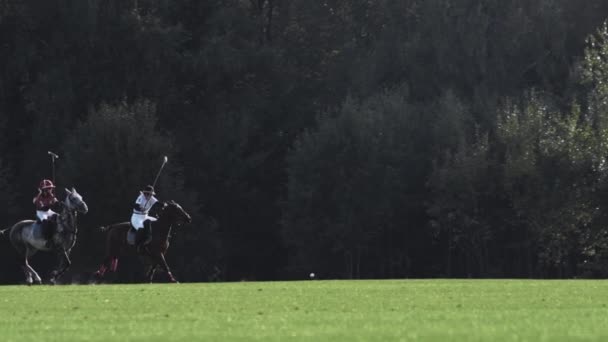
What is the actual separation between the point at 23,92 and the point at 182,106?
811 cm

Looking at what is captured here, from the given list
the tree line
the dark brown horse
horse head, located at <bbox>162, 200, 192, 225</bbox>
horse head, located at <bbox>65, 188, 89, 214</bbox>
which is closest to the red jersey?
horse head, located at <bbox>65, 188, 89, 214</bbox>

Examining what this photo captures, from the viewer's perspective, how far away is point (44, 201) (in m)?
41.3

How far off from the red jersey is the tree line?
1111 inches

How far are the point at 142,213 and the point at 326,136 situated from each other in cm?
3290

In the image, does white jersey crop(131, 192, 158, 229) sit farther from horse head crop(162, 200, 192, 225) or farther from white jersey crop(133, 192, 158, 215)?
horse head crop(162, 200, 192, 225)

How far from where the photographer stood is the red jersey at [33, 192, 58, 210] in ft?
135

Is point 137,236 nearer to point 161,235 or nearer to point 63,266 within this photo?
point 161,235

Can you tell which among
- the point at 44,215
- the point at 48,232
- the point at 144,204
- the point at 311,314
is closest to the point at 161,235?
the point at 144,204

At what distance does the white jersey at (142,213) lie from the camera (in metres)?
42.6

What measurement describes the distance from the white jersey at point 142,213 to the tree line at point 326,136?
26.8 meters

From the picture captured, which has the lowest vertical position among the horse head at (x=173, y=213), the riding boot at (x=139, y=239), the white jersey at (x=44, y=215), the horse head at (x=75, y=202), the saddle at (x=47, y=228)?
the riding boot at (x=139, y=239)

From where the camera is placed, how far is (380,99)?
250 feet

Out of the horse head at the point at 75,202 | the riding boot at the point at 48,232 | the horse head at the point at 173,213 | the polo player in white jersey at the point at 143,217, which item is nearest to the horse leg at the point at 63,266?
the riding boot at the point at 48,232

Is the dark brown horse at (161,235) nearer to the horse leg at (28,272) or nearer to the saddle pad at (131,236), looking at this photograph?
the saddle pad at (131,236)
